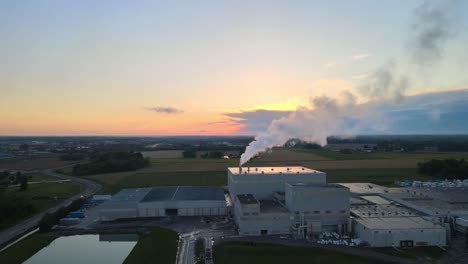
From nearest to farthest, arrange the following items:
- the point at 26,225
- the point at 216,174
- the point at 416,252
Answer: the point at 416,252 → the point at 26,225 → the point at 216,174

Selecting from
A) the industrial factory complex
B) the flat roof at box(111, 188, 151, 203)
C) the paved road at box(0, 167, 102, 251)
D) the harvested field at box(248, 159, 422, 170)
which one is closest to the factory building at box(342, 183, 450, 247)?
the industrial factory complex

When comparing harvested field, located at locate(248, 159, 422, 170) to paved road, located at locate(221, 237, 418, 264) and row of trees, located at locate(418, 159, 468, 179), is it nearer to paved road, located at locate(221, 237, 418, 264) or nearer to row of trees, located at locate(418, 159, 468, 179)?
row of trees, located at locate(418, 159, 468, 179)

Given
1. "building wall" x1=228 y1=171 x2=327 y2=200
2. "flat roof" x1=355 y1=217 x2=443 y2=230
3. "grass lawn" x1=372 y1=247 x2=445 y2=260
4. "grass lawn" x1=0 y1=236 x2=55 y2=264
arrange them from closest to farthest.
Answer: "grass lawn" x1=372 y1=247 x2=445 y2=260 → "grass lawn" x1=0 y1=236 x2=55 y2=264 → "flat roof" x1=355 y1=217 x2=443 y2=230 → "building wall" x1=228 y1=171 x2=327 y2=200

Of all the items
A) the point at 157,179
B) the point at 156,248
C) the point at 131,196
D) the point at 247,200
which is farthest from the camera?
the point at 157,179

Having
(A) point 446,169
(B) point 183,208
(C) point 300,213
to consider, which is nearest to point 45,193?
(B) point 183,208

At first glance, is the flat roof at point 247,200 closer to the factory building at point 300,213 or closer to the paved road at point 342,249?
the factory building at point 300,213

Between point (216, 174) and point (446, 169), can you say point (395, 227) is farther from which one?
point (446, 169)

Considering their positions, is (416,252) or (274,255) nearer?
(274,255)

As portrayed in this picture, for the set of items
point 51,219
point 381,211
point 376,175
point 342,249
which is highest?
point 376,175
